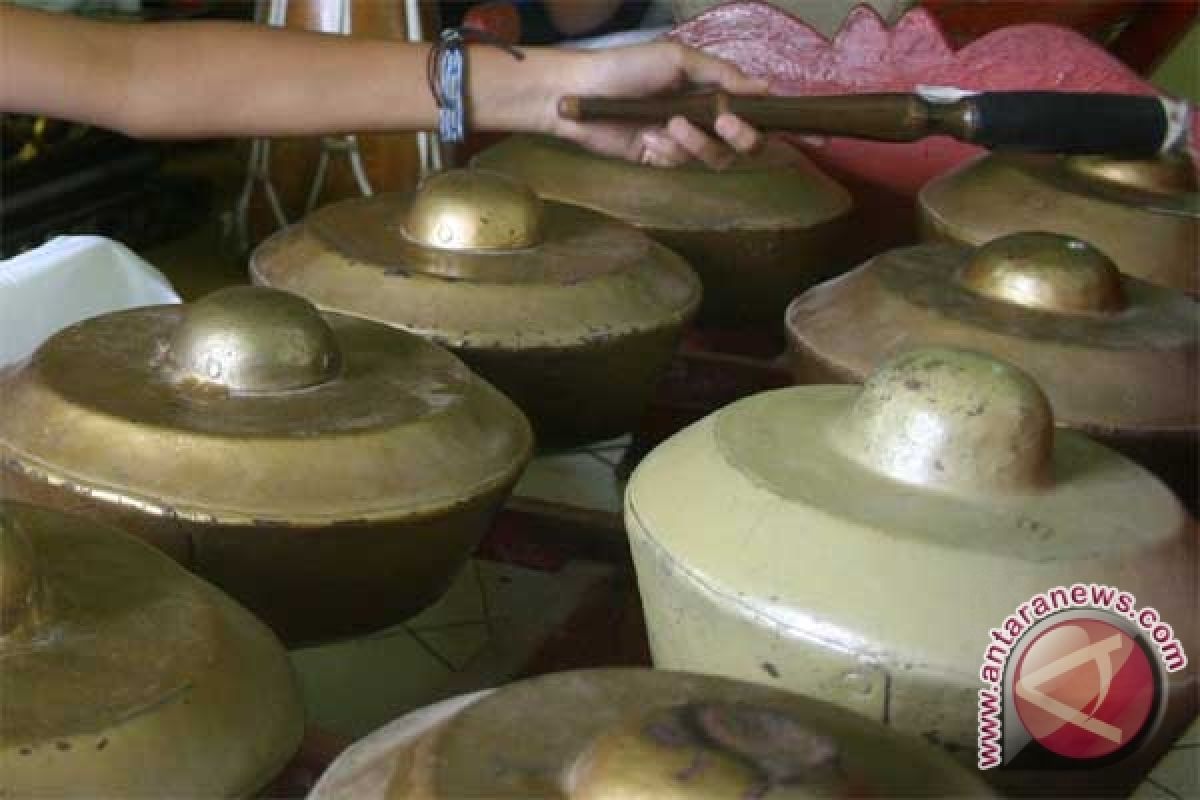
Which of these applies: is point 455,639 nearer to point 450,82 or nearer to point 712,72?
point 450,82

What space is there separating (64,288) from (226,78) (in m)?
0.39

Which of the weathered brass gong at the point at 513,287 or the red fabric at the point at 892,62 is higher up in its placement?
the red fabric at the point at 892,62

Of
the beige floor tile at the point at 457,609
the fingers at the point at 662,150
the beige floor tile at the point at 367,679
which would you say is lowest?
the beige floor tile at the point at 367,679

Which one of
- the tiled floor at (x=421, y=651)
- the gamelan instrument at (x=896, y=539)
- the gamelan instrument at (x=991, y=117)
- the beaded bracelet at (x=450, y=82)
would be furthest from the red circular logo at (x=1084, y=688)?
the beaded bracelet at (x=450, y=82)

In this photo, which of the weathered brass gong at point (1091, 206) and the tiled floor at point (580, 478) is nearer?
the weathered brass gong at point (1091, 206)

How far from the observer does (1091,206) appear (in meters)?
1.60

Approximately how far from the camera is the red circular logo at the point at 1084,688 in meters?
0.85

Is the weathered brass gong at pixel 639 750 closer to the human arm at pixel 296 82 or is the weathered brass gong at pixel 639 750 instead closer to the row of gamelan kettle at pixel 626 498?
the row of gamelan kettle at pixel 626 498

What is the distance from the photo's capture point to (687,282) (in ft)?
4.95

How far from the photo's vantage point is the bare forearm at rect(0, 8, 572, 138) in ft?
5.16

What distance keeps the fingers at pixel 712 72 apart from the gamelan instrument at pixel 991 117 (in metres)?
0.19

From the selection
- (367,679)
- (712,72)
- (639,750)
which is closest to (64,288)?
(367,679)

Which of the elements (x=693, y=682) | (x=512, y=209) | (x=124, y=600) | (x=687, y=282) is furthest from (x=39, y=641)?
(x=687, y=282)

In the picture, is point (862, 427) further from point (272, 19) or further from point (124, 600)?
point (272, 19)
